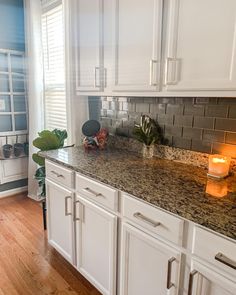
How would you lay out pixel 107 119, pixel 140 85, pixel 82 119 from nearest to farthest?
1. pixel 140 85
2. pixel 107 119
3. pixel 82 119

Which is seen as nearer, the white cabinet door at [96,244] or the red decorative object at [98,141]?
the white cabinet door at [96,244]

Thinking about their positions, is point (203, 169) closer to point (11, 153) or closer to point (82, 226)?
point (82, 226)

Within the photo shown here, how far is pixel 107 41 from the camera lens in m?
1.78

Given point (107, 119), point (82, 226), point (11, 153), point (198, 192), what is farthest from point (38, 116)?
point (198, 192)

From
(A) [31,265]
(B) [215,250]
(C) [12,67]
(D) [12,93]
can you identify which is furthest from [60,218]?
(C) [12,67]

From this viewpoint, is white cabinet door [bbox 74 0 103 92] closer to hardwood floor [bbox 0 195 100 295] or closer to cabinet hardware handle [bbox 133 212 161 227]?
cabinet hardware handle [bbox 133 212 161 227]

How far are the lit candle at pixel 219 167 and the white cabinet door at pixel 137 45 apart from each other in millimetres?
554

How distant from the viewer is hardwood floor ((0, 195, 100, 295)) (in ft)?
5.88

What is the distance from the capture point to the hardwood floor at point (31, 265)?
1792 millimetres

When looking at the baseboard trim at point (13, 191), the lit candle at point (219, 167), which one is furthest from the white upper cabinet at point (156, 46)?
the baseboard trim at point (13, 191)

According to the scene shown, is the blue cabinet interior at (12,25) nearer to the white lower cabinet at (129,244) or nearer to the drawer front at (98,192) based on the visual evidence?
the white lower cabinet at (129,244)

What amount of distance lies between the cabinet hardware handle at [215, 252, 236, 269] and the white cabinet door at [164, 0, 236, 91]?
740 mm

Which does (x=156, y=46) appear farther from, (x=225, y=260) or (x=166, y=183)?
(x=225, y=260)

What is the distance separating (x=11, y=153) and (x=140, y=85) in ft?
7.43
